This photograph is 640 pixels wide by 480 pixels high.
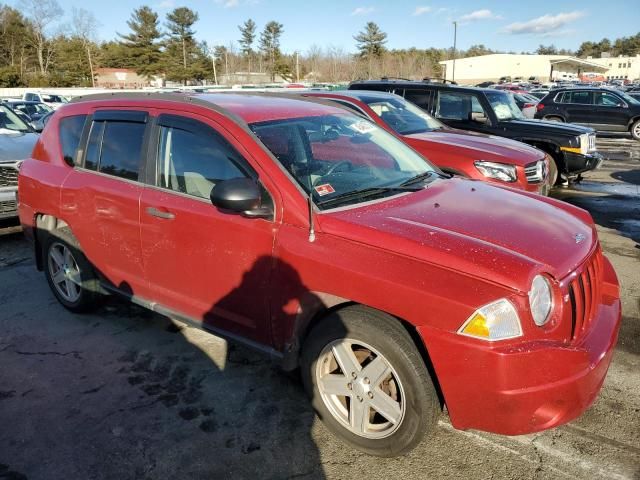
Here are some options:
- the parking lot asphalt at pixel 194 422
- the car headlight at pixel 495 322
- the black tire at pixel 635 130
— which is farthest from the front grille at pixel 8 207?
the black tire at pixel 635 130

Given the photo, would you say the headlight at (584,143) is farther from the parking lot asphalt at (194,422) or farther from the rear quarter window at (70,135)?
the rear quarter window at (70,135)

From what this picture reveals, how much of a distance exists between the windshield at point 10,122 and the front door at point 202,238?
21.4 feet

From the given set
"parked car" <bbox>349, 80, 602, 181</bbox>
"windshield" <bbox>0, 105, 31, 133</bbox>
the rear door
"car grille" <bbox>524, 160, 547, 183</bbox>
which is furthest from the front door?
"parked car" <bbox>349, 80, 602, 181</bbox>

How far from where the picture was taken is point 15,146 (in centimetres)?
735

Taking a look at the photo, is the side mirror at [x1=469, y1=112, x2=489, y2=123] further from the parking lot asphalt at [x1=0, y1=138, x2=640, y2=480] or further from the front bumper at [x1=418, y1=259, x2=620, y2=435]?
the front bumper at [x1=418, y1=259, x2=620, y2=435]

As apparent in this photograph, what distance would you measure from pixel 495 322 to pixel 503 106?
332 inches

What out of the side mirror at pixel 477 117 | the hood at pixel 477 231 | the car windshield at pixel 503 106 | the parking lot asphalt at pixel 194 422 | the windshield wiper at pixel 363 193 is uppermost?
the car windshield at pixel 503 106

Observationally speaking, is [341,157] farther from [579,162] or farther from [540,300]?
[579,162]

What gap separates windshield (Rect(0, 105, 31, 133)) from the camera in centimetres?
855

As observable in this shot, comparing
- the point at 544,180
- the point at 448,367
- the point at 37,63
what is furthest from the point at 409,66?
the point at 448,367

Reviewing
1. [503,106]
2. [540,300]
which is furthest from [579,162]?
[540,300]

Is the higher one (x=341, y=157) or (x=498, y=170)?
(x=341, y=157)

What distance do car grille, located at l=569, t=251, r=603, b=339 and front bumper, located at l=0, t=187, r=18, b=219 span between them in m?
6.54

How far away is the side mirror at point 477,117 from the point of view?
9055mm
